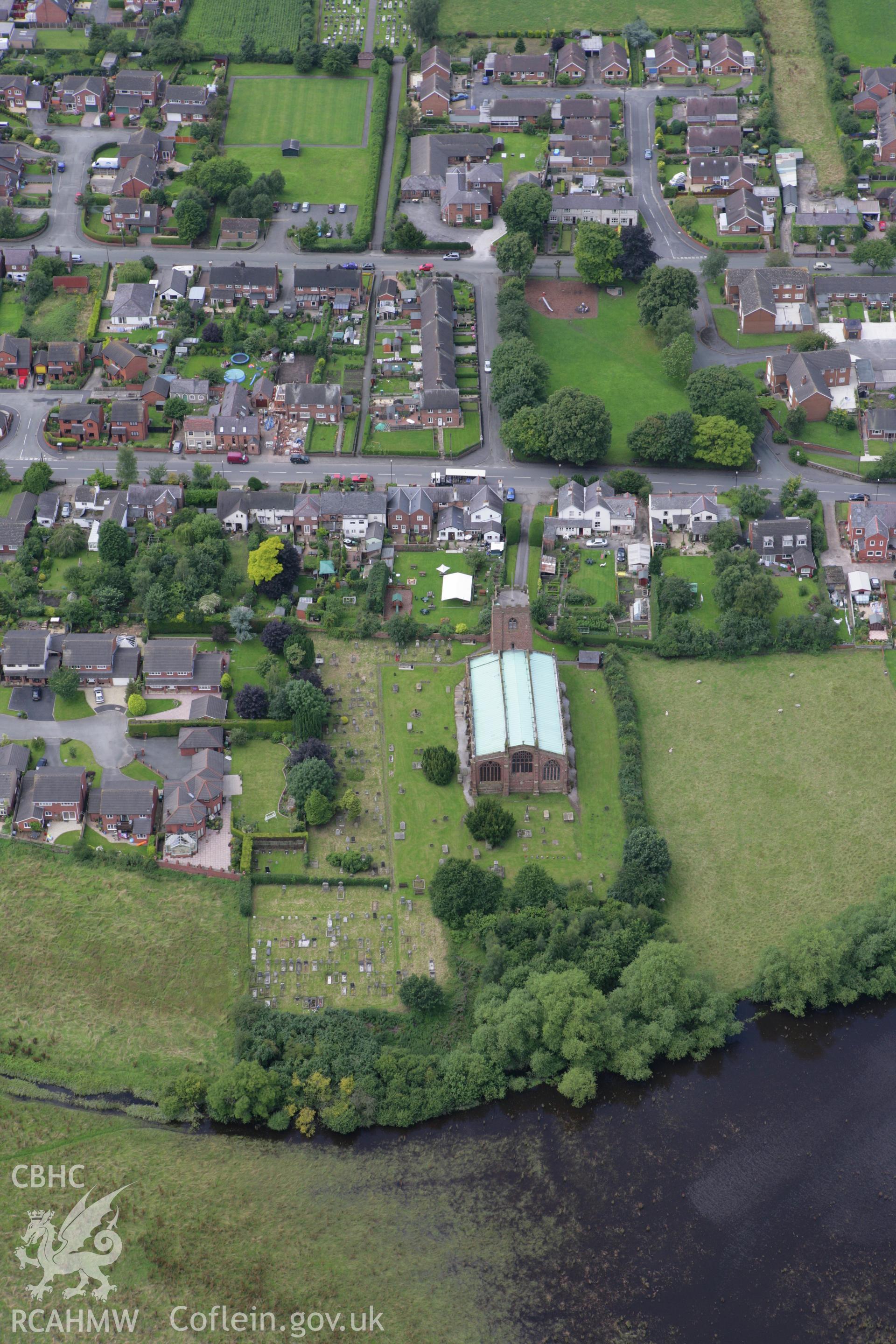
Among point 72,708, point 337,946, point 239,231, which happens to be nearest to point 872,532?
point 337,946

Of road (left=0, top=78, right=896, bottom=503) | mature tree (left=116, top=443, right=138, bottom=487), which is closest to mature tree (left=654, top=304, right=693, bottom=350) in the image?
road (left=0, top=78, right=896, bottom=503)

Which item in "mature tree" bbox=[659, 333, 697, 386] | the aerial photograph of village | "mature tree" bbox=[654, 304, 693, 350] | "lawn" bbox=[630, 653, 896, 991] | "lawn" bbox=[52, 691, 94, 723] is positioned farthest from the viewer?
"mature tree" bbox=[654, 304, 693, 350]

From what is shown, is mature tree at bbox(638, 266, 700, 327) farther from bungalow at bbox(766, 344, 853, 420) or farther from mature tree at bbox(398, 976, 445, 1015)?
mature tree at bbox(398, 976, 445, 1015)

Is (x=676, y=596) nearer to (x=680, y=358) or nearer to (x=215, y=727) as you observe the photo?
(x=680, y=358)

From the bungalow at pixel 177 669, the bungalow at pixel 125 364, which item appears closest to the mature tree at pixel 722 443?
the bungalow at pixel 177 669

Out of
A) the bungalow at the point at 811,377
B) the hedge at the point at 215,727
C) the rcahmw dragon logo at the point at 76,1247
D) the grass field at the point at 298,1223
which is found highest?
the bungalow at the point at 811,377

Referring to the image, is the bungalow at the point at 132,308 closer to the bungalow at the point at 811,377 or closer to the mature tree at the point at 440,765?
the bungalow at the point at 811,377

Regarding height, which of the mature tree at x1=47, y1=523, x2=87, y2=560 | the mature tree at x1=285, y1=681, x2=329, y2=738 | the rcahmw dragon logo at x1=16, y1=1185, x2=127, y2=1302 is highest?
the mature tree at x1=285, y1=681, x2=329, y2=738
